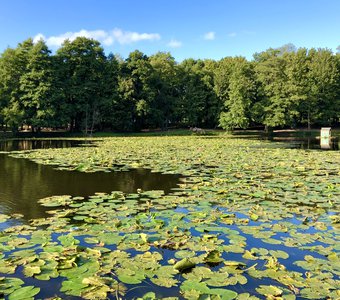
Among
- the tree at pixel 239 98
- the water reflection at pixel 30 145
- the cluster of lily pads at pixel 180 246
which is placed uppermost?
the tree at pixel 239 98

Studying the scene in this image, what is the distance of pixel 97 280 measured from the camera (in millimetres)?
3676

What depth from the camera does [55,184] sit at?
9828 mm

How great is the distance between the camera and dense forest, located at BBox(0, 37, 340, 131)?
39219 mm

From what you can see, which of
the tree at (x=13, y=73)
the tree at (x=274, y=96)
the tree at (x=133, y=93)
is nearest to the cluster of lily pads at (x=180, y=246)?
the tree at (x=13, y=73)

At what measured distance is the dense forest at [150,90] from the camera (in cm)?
3922

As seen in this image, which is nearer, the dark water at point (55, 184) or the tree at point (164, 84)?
the dark water at point (55, 184)

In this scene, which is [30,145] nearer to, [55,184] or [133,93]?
[55,184]

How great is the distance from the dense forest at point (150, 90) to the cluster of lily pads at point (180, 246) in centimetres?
3332

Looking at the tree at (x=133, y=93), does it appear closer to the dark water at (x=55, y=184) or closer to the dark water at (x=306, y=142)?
the dark water at (x=306, y=142)

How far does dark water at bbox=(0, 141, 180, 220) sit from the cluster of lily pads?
0.57 m

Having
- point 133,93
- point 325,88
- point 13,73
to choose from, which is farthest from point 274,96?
Result: point 13,73

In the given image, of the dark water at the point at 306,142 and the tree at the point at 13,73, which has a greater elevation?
the tree at the point at 13,73

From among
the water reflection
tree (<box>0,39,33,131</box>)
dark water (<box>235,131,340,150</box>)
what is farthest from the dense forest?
the water reflection

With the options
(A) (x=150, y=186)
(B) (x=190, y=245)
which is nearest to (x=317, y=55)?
(A) (x=150, y=186)
